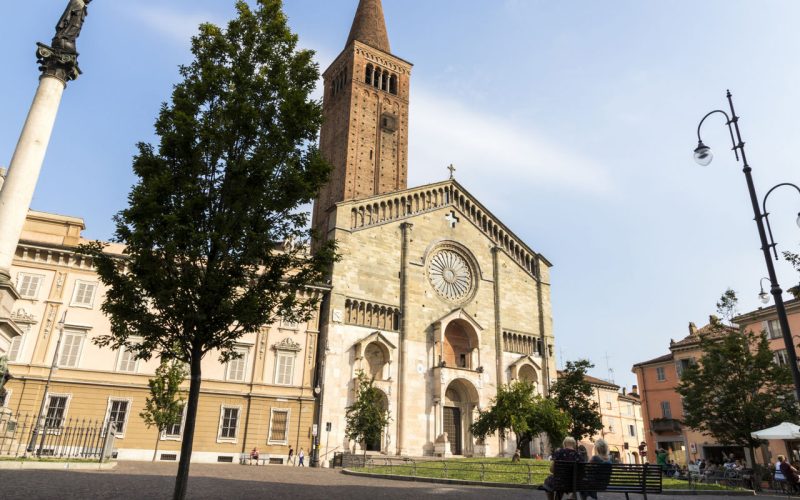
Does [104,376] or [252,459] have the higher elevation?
[104,376]

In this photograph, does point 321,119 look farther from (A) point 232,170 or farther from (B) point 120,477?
(B) point 120,477

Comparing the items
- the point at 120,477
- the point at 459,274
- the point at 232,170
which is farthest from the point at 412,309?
the point at 232,170

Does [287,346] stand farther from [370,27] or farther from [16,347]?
[370,27]

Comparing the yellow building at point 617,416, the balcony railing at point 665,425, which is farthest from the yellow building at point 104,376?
the yellow building at point 617,416

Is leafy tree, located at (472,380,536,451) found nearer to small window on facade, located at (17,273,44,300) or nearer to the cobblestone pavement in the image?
the cobblestone pavement

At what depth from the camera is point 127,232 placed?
10977 mm

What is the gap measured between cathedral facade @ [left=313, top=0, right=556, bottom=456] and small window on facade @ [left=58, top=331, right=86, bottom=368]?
1351 centimetres

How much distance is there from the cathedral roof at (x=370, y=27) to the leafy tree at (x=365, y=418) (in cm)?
4110

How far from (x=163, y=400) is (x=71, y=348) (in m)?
6.23

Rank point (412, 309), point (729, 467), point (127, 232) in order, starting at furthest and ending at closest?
point (412, 309), point (729, 467), point (127, 232)

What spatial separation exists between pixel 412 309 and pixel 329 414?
9831 millimetres

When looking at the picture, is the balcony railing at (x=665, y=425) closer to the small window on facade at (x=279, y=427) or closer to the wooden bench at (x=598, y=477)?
the small window on facade at (x=279, y=427)

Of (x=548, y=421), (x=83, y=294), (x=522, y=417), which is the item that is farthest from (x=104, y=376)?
(x=548, y=421)

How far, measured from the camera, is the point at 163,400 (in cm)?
2630
